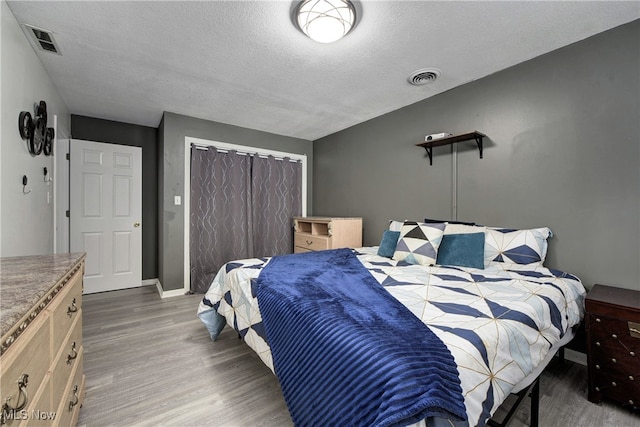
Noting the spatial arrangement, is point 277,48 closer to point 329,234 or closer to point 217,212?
point 329,234

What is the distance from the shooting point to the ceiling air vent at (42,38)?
1.82 metres

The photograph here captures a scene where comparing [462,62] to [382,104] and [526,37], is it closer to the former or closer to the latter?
[526,37]

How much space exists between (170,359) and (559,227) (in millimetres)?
3108

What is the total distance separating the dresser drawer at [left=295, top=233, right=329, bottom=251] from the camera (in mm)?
3620

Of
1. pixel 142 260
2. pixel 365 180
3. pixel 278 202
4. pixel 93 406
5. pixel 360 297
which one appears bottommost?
pixel 93 406

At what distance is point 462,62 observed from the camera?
223cm

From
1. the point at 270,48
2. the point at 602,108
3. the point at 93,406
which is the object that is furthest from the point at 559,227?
the point at 93,406

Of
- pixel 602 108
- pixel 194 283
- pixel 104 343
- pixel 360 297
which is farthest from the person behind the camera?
pixel 194 283

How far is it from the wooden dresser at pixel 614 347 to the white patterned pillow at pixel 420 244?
3.02 feet

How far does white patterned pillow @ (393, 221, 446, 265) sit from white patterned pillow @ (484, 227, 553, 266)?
38cm

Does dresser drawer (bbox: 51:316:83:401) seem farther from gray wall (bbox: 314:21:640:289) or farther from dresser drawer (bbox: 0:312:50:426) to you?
gray wall (bbox: 314:21:640:289)

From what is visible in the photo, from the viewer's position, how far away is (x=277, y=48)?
2027 millimetres

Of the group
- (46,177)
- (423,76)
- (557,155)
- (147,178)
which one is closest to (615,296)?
(557,155)

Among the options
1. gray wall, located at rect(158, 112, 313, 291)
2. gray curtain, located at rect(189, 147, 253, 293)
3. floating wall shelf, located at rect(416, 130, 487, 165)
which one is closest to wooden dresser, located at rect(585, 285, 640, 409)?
floating wall shelf, located at rect(416, 130, 487, 165)
